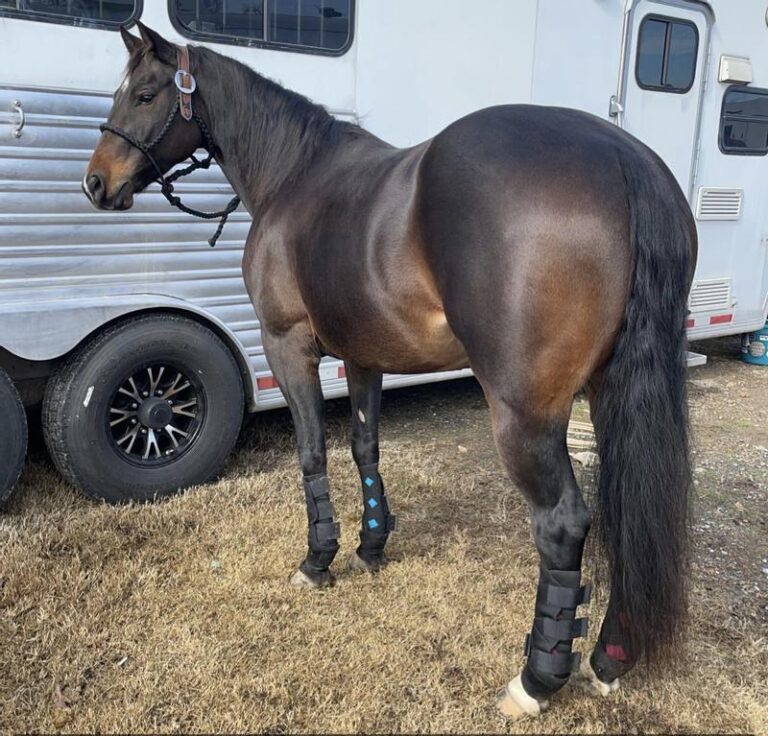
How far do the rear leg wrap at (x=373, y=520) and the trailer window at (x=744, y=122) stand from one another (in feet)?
13.8

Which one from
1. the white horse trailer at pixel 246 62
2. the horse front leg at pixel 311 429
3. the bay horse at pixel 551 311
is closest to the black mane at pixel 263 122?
the bay horse at pixel 551 311

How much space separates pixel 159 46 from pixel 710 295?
4.56 m

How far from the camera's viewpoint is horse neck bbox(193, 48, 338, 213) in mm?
2924

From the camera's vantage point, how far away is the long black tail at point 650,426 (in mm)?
1961

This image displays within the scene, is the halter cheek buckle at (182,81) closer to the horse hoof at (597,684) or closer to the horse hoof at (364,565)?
the horse hoof at (364,565)

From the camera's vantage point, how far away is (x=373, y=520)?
3.13m

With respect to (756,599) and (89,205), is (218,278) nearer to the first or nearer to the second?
(89,205)

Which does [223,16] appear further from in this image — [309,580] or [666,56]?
[666,56]

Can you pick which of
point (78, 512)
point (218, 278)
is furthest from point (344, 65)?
point (78, 512)

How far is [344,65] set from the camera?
398cm

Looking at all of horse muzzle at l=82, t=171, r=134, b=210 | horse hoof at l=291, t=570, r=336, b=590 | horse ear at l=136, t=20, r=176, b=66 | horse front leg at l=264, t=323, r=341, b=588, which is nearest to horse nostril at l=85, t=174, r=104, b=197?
horse muzzle at l=82, t=171, r=134, b=210

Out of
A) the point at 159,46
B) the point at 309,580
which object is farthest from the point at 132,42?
the point at 309,580

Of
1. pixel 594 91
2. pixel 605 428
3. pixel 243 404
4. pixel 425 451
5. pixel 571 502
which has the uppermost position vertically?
pixel 594 91

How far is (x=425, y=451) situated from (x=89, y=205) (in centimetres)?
242
